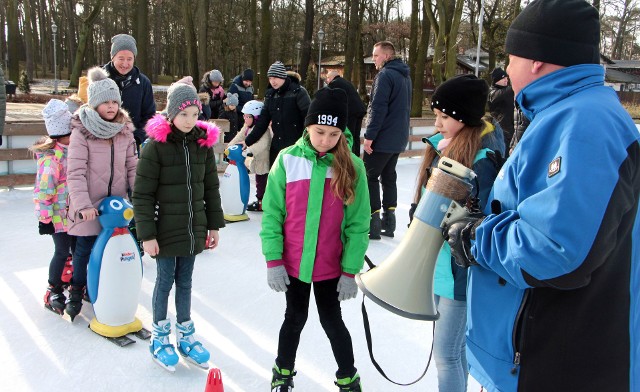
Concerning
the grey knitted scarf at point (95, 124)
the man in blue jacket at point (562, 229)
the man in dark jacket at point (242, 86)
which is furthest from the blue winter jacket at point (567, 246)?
the man in dark jacket at point (242, 86)

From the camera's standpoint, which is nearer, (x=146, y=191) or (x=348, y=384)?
(x=348, y=384)

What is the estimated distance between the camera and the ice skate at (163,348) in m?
2.81

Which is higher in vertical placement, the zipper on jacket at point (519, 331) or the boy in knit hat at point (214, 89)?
the boy in knit hat at point (214, 89)

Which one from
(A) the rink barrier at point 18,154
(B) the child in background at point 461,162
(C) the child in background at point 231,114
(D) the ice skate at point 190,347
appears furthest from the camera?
(C) the child in background at point 231,114

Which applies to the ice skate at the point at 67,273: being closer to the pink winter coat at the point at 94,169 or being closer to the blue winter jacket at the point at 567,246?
the pink winter coat at the point at 94,169

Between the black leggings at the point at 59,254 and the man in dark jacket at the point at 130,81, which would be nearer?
the black leggings at the point at 59,254

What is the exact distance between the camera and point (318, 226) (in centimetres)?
238

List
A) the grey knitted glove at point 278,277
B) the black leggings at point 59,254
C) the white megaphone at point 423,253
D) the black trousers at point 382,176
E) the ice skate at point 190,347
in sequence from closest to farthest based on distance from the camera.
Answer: the white megaphone at point 423,253
the grey knitted glove at point 278,277
the ice skate at point 190,347
the black leggings at point 59,254
the black trousers at point 382,176

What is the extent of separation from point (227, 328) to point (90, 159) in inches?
52.2

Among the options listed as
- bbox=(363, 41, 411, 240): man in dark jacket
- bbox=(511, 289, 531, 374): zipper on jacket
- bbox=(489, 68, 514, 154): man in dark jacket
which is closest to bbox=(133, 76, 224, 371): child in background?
bbox=(511, 289, 531, 374): zipper on jacket

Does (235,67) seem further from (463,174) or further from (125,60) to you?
(463,174)

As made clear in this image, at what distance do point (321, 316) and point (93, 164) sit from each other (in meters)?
1.68

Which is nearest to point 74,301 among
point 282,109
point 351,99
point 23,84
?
point 282,109

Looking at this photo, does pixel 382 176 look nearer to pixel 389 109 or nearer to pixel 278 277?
pixel 389 109
